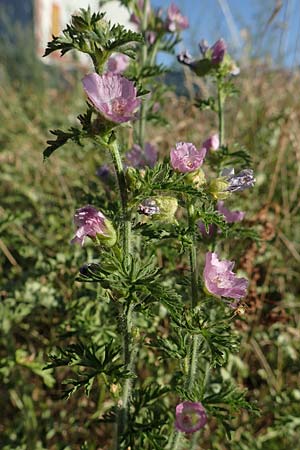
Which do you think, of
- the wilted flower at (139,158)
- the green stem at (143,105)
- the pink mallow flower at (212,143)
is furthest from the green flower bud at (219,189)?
the green stem at (143,105)

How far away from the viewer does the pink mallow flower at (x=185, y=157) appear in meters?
1.24

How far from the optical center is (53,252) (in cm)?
243

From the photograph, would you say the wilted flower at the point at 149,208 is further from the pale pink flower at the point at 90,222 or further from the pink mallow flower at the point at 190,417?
the pink mallow flower at the point at 190,417

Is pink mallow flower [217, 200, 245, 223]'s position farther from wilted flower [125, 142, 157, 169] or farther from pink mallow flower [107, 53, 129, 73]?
pink mallow flower [107, 53, 129, 73]

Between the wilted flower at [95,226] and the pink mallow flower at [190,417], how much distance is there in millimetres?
437

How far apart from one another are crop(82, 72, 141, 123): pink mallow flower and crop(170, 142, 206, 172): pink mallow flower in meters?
0.16

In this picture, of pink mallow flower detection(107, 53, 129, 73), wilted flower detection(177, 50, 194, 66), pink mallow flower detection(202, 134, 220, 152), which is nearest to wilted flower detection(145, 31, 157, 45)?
pink mallow flower detection(107, 53, 129, 73)

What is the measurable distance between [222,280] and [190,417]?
0.35 meters

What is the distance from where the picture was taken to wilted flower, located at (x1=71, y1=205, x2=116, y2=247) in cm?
122

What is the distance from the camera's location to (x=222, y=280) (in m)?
1.27

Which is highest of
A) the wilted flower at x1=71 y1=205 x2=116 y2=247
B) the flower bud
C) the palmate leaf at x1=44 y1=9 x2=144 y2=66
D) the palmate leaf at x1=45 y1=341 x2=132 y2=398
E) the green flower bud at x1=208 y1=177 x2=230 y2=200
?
the palmate leaf at x1=44 y1=9 x2=144 y2=66

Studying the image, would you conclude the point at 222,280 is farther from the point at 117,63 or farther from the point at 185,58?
the point at 117,63

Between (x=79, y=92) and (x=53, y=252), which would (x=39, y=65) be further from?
(x=53, y=252)

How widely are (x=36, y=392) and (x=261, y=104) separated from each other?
2.59 m
